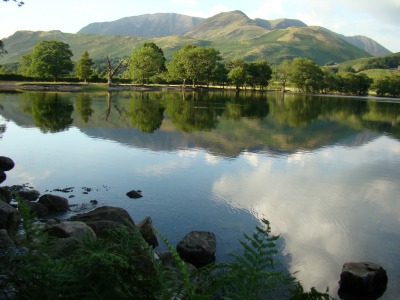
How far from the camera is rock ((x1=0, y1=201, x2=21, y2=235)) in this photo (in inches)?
543

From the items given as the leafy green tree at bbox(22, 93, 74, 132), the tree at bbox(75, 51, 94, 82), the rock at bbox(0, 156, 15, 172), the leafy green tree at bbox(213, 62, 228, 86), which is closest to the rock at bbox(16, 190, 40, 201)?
the rock at bbox(0, 156, 15, 172)

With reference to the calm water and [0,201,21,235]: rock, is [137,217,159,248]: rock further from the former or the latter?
[0,201,21,235]: rock

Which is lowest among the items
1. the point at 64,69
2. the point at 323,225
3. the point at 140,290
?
the point at 323,225

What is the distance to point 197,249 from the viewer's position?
14297 millimetres

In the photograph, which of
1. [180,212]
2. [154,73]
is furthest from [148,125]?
[154,73]

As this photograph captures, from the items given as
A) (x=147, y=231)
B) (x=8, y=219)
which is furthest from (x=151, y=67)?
(x=8, y=219)

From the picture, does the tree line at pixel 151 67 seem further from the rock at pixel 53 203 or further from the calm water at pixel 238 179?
the rock at pixel 53 203

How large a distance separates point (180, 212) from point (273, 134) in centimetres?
3111

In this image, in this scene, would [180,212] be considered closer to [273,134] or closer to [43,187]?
[43,187]

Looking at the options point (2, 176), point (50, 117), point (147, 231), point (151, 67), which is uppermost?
point (151, 67)

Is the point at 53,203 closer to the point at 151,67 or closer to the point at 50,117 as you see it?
the point at 50,117

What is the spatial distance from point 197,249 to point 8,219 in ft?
24.7

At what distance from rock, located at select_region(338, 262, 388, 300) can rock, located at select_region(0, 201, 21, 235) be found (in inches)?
500

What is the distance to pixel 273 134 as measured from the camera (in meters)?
48.2
